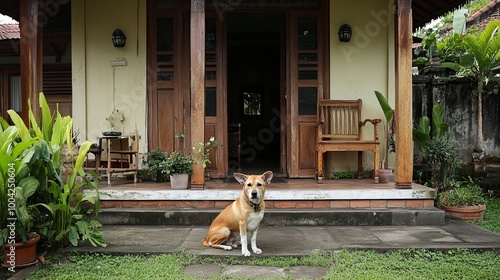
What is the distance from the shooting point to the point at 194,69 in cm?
489

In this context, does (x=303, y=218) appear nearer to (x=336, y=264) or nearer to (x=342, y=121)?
(x=336, y=264)

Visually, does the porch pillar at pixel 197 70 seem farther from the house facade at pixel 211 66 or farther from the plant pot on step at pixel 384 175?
the plant pot on step at pixel 384 175

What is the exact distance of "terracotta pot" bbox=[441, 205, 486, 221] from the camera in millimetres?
4985

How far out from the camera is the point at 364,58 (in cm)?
623

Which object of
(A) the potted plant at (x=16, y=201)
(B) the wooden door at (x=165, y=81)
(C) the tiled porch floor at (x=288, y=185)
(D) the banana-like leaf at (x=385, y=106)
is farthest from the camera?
(B) the wooden door at (x=165, y=81)

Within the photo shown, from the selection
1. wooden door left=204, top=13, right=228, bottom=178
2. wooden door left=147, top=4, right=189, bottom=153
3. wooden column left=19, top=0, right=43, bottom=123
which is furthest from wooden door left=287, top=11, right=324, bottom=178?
wooden column left=19, top=0, right=43, bottom=123

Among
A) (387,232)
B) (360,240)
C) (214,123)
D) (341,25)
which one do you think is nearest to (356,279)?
(360,240)

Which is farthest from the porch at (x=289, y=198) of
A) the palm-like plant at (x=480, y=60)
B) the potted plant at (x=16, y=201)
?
the palm-like plant at (x=480, y=60)

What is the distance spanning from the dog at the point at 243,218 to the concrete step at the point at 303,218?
0.87 metres

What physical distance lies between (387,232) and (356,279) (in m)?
1.46

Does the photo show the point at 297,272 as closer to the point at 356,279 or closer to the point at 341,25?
the point at 356,279

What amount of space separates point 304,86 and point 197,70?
6.36 ft

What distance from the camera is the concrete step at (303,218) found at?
15.3ft

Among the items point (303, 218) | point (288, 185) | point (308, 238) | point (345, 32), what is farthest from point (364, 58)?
point (308, 238)
